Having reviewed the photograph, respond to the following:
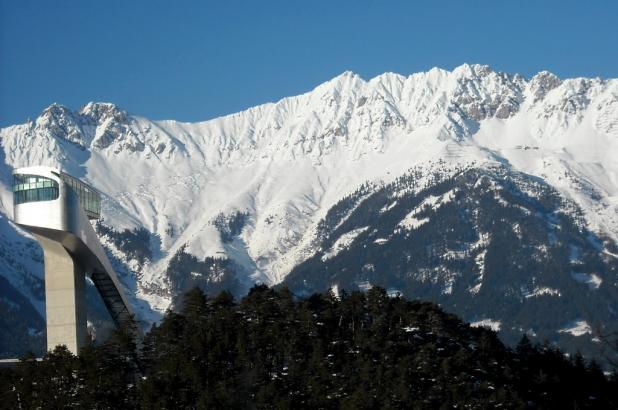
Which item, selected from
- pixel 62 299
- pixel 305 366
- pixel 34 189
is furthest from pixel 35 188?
pixel 305 366

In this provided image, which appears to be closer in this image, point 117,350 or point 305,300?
point 117,350

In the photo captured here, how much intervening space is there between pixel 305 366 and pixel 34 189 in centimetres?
2910

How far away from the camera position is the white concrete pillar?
133750 mm

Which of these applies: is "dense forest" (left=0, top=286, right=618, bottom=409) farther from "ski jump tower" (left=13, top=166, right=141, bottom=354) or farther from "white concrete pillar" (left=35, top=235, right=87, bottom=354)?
"ski jump tower" (left=13, top=166, right=141, bottom=354)

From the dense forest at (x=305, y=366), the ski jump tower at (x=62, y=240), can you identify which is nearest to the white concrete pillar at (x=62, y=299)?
the ski jump tower at (x=62, y=240)

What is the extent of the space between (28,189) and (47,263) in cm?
811

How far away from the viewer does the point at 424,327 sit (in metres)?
137

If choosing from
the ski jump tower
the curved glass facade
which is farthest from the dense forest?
the curved glass facade

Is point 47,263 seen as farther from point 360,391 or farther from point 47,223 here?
point 360,391

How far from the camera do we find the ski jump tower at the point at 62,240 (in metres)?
130

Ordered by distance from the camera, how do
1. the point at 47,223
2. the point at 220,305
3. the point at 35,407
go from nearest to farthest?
the point at 35,407, the point at 47,223, the point at 220,305

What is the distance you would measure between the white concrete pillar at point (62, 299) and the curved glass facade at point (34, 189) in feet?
14.3

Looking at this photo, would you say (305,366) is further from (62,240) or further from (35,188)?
(35,188)

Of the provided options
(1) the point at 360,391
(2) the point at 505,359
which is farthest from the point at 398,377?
(2) the point at 505,359
